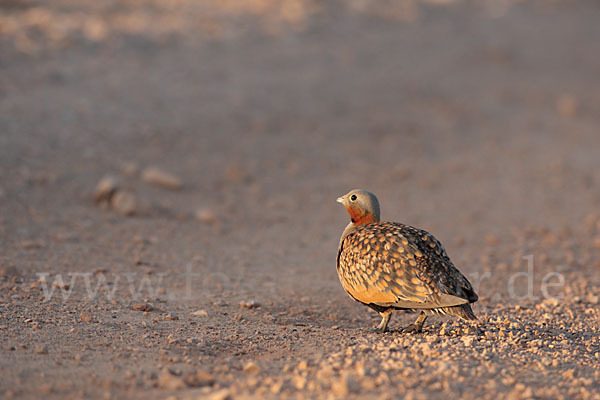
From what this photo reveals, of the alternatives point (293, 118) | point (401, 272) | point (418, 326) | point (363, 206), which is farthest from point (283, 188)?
point (401, 272)

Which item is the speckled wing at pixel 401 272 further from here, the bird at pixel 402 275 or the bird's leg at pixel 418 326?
the bird's leg at pixel 418 326

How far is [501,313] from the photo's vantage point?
6844 mm

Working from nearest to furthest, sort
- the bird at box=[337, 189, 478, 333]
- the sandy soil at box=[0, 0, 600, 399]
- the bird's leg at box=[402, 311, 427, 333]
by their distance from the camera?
the sandy soil at box=[0, 0, 600, 399] → the bird at box=[337, 189, 478, 333] → the bird's leg at box=[402, 311, 427, 333]

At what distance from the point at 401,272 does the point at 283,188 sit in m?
5.89

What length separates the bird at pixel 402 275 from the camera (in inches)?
210

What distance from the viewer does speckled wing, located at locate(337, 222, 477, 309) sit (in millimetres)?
5348

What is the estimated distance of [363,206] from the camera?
625cm

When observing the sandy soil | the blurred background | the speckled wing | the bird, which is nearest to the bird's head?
the bird

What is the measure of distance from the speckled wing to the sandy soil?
0.33 m

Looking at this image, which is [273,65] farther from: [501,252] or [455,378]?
[455,378]

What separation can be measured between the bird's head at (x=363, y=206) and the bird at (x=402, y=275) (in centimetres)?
32

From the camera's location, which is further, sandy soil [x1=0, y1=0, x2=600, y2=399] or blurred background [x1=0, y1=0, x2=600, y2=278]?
blurred background [x1=0, y1=0, x2=600, y2=278]

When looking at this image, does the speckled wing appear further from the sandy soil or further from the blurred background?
the blurred background

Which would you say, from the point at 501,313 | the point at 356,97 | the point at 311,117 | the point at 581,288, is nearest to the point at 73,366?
the point at 501,313
